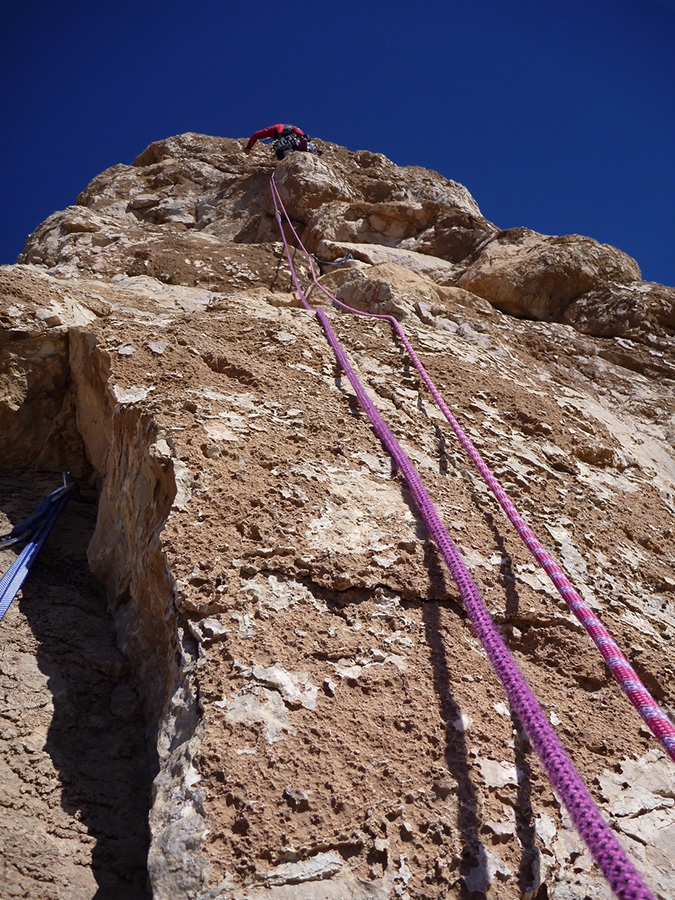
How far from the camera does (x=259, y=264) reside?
5.04 meters

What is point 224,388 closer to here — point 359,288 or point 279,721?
point 279,721

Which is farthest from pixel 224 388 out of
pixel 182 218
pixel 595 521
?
pixel 182 218

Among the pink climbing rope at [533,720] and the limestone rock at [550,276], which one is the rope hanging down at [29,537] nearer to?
the pink climbing rope at [533,720]

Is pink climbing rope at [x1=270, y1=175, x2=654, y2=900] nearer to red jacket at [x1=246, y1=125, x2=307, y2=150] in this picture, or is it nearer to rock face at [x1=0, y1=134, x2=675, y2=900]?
rock face at [x1=0, y1=134, x2=675, y2=900]

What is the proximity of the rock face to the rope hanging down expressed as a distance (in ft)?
0.23

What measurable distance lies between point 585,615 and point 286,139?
823 cm

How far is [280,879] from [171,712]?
1.68 ft

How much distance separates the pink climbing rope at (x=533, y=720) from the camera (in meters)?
1.02

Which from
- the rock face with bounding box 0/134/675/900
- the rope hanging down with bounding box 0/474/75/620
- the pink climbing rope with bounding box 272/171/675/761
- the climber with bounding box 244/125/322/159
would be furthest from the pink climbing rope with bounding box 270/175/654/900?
the climber with bounding box 244/125/322/159

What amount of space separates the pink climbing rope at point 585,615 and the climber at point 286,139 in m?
6.26

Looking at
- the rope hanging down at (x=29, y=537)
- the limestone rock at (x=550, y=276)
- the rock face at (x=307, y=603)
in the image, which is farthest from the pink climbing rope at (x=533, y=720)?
the limestone rock at (x=550, y=276)

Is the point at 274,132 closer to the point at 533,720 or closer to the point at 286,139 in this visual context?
the point at 286,139

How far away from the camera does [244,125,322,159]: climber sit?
809cm

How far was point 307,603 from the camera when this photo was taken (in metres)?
1.78
